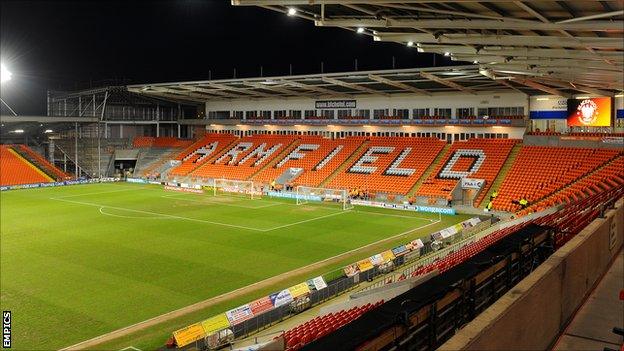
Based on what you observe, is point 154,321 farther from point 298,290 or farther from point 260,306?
point 298,290

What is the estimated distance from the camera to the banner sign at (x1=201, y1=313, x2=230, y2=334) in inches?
527

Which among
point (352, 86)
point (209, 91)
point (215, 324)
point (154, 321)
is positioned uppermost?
point (209, 91)

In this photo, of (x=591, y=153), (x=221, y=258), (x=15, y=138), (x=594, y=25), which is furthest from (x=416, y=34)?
(x=15, y=138)

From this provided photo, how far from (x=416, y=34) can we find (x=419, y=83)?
27.1 meters

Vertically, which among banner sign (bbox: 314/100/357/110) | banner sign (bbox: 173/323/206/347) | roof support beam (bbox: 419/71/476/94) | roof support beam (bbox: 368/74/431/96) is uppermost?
roof support beam (bbox: 368/74/431/96)

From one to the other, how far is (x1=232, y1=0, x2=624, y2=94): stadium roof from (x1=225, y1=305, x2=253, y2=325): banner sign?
8.52m

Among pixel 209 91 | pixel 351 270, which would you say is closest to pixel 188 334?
pixel 351 270

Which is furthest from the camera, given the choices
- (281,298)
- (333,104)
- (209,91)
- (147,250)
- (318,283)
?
(209,91)

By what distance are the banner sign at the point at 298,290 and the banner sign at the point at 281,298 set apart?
158 millimetres

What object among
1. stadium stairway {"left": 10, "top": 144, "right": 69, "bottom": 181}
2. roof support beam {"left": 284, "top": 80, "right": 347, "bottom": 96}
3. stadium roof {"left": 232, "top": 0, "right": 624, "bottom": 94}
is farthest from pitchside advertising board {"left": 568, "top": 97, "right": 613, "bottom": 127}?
stadium stairway {"left": 10, "top": 144, "right": 69, "bottom": 181}

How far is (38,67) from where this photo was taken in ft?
193

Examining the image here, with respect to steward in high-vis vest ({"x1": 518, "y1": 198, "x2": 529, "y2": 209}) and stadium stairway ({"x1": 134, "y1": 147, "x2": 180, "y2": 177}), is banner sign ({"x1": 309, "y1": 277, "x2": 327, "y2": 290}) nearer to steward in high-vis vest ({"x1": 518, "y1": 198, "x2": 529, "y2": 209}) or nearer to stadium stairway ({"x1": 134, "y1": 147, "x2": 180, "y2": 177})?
steward in high-vis vest ({"x1": 518, "y1": 198, "x2": 529, "y2": 209})

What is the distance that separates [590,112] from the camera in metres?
37.6

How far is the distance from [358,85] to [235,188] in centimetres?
1542
